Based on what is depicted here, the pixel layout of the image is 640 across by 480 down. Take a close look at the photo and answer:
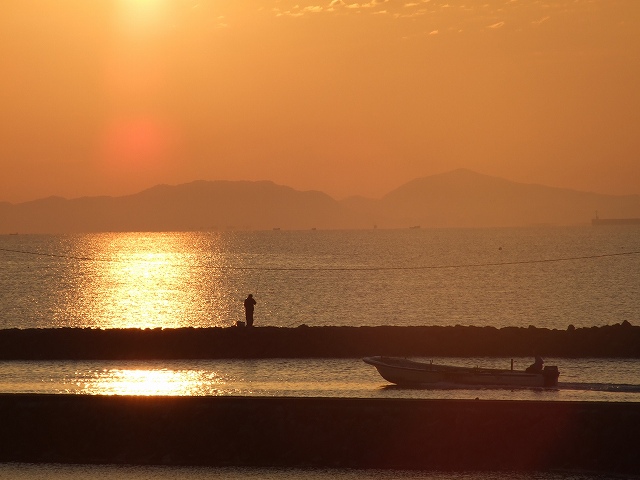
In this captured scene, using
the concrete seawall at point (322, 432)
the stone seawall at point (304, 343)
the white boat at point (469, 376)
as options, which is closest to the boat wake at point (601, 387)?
the white boat at point (469, 376)

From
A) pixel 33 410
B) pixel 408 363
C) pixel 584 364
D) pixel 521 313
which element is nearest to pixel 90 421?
pixel 33 410

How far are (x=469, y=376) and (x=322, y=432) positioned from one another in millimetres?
11903

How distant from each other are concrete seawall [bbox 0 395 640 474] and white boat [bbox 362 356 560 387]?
36.6 feet

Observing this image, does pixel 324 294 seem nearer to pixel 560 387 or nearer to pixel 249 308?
pixel 249 308

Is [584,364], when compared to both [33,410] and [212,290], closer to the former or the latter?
[33,410]

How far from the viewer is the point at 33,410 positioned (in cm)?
2648

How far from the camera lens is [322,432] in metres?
25.3

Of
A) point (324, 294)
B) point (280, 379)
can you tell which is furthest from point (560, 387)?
point (324, 294)

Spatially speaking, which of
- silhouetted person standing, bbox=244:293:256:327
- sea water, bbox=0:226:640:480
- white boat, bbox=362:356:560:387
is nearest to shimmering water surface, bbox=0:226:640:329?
sea water, bbox=0:226:640:480

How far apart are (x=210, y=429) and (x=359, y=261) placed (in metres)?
151

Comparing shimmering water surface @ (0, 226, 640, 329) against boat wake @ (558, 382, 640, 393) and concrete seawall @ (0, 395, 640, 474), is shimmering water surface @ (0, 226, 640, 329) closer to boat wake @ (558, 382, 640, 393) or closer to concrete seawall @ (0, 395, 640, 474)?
boat wake @ (558, 382, 640, 393)

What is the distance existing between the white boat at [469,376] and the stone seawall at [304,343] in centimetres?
841

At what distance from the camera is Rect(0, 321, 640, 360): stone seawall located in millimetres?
46719

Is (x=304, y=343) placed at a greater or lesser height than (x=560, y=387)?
greater
